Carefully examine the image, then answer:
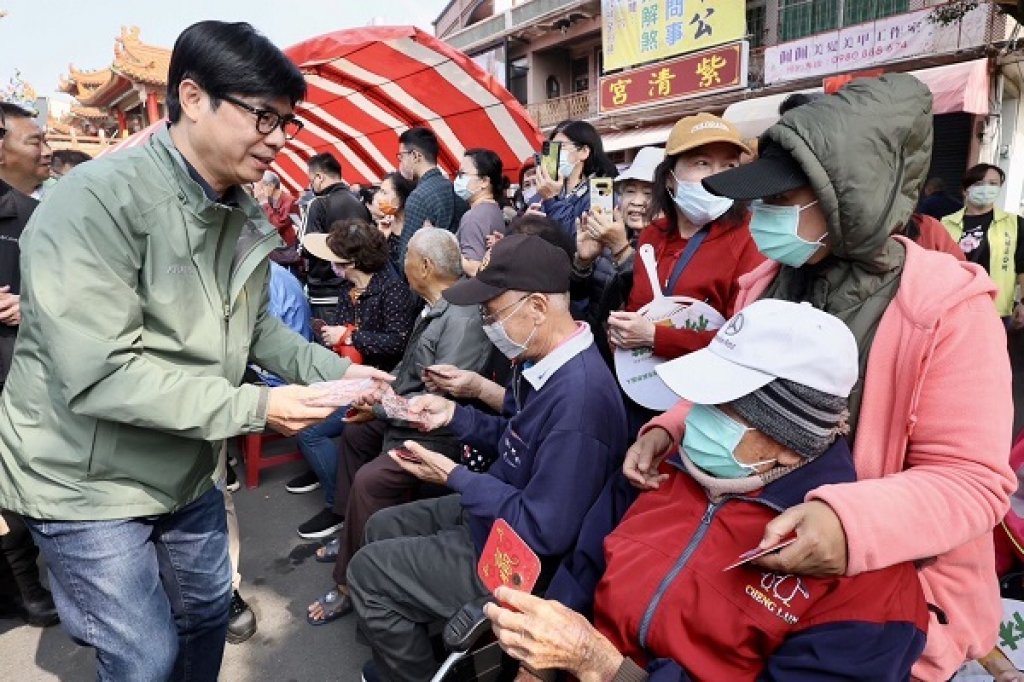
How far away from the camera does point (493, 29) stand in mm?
19562

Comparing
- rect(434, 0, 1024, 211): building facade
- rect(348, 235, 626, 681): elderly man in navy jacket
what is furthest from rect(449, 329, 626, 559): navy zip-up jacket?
rect(434, 0, 1024, 211): building facade

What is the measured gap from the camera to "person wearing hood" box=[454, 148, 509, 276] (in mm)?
4422

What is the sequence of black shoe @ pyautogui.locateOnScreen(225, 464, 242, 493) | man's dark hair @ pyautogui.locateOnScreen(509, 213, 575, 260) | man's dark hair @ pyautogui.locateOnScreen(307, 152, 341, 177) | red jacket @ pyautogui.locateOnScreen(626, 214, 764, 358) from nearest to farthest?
red jacket @ pyautogui.locateOnScreen(626, 214, 764, 358), man's dark hair @ pyautogui.locateOnScreen(509, 213, 575, 260), black shoe @ pyautogui.locateOnScreen(225, 464, 242, 493), man's dark hair @ pyautogui.locateOnScreen(307, 152, 341, 177)

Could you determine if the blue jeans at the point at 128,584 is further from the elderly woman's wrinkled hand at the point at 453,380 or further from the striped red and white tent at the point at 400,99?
the striped red and white tent at the point at 400,99

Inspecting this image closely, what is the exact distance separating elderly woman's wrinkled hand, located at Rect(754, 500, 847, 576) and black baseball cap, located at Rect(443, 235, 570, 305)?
3.72 ft

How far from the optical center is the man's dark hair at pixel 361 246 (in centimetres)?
372

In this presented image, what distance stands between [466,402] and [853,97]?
2.05 m

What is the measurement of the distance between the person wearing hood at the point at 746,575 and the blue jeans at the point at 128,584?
0.97m

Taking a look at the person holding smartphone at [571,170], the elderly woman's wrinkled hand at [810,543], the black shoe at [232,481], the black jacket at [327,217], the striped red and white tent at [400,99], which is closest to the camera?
the elderly woman's wrinkled hand at [810,543]

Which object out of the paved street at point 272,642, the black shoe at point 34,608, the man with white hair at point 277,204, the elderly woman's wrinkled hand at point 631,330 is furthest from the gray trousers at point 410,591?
the man with white hair at point 277,204

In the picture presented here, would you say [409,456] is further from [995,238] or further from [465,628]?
[995,238]

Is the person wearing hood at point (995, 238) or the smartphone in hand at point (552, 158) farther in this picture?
the person wearing hood at point (995, 238)

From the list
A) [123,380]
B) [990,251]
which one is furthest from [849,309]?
[990,251]

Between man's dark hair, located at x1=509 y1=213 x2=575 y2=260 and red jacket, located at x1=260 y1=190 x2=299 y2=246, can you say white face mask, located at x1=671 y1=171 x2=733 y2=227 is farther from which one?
red jacket, located at x1=260 y1=190 x2=299 y2=246
